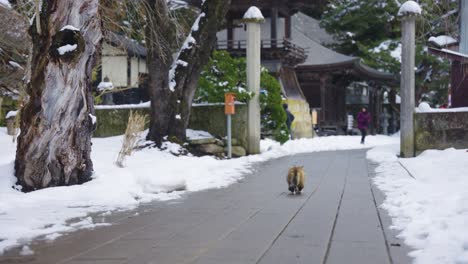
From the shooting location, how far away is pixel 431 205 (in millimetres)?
6281

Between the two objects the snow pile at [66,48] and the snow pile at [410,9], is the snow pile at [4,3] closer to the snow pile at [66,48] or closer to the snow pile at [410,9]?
the snow pile at [66,48]

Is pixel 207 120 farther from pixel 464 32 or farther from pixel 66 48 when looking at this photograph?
pixel 464 32

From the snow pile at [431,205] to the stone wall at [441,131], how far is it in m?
2.55

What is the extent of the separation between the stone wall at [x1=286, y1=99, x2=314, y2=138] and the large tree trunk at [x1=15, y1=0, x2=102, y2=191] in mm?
19266

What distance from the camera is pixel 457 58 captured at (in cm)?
1695

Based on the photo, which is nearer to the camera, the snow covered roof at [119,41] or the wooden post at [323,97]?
the snow covered roof at [119,41]

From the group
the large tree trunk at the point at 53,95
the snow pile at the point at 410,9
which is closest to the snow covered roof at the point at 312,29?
the snow pile at the point at 410,9

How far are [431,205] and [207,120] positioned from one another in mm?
10284

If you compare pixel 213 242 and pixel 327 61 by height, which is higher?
pixel 327 61

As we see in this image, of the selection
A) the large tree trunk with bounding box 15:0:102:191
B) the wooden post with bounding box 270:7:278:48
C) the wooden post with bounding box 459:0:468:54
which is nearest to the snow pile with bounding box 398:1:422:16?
the wooden post with bounding box 459:0:468:54

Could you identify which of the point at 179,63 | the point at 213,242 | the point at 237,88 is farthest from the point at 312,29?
the point at 213,242

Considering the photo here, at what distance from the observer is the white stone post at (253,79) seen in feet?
52.4

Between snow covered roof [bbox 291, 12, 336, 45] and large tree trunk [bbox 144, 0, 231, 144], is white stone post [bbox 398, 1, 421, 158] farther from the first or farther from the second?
snow covered roof [bbox 291, 12, 336, 45]

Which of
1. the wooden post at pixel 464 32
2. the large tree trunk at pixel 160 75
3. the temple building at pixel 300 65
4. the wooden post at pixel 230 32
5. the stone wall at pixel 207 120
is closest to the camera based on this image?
the large tree trunk at pixel 160 75
